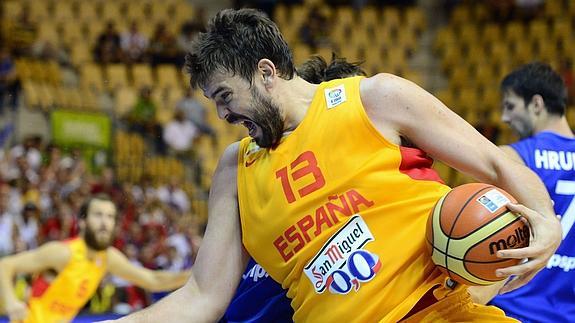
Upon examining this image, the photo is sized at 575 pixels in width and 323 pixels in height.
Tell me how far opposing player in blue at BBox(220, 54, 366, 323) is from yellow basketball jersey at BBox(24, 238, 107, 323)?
3264 mm

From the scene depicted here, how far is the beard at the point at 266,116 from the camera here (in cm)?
339

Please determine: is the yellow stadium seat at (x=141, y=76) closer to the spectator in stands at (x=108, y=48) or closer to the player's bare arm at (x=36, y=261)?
the spectator in stands at (x=108, y=48)

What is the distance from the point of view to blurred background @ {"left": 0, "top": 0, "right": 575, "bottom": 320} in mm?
12805

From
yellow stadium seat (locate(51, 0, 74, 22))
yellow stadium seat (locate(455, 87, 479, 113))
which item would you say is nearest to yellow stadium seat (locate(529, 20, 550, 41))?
yellow stadium seat (locate(455, 87, 479, 113))

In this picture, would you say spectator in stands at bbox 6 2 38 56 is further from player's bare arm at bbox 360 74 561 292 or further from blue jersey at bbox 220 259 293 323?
player's bare arm at bbox 360 74 561 292

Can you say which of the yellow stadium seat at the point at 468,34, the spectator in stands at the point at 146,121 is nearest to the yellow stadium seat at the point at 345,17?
the yellow stadium seat at the point at 468,34

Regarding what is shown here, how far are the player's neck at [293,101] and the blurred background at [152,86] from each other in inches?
262

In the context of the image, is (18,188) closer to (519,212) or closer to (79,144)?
(79,144)

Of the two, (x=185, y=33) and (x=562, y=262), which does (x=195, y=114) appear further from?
(x=562, y=262)

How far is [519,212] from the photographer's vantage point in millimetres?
3023

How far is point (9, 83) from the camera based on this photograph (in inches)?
588

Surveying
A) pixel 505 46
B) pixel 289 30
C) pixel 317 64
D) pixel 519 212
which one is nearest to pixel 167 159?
pixel 289 30

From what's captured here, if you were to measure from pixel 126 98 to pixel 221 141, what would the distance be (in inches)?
70.6

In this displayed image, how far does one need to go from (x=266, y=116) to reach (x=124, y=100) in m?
12.7
